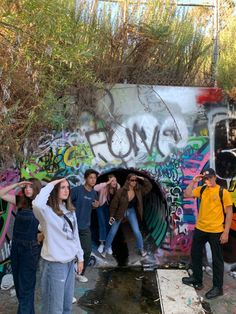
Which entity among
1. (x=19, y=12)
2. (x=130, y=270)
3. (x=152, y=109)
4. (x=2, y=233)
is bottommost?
(x=130, y=270)

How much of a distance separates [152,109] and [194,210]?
6.83 ft

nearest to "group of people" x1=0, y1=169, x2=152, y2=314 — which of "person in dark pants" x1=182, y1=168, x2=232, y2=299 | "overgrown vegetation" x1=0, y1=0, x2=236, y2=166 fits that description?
"overgrown vegetation" x1=0, y1=0, x2=236, y2=166

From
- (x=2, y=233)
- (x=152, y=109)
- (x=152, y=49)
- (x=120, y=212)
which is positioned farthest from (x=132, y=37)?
(x=2, y=233)

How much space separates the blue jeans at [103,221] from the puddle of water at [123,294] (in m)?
0.92

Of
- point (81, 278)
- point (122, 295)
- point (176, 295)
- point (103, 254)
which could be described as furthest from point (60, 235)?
point (103, 254)

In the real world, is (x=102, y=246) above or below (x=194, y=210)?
below

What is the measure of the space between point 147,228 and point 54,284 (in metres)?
5.14

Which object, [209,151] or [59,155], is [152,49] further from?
[59,155]

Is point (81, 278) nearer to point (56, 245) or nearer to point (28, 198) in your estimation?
point (28, 198)

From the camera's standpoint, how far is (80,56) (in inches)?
203

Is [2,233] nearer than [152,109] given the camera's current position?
Yes

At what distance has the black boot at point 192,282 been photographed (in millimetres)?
6102

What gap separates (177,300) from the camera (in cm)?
574

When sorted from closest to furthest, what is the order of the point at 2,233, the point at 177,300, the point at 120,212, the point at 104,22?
1. the point at 177,300
2. the point at 2,233
3. the point at 104,22
4. the point at 120,212
